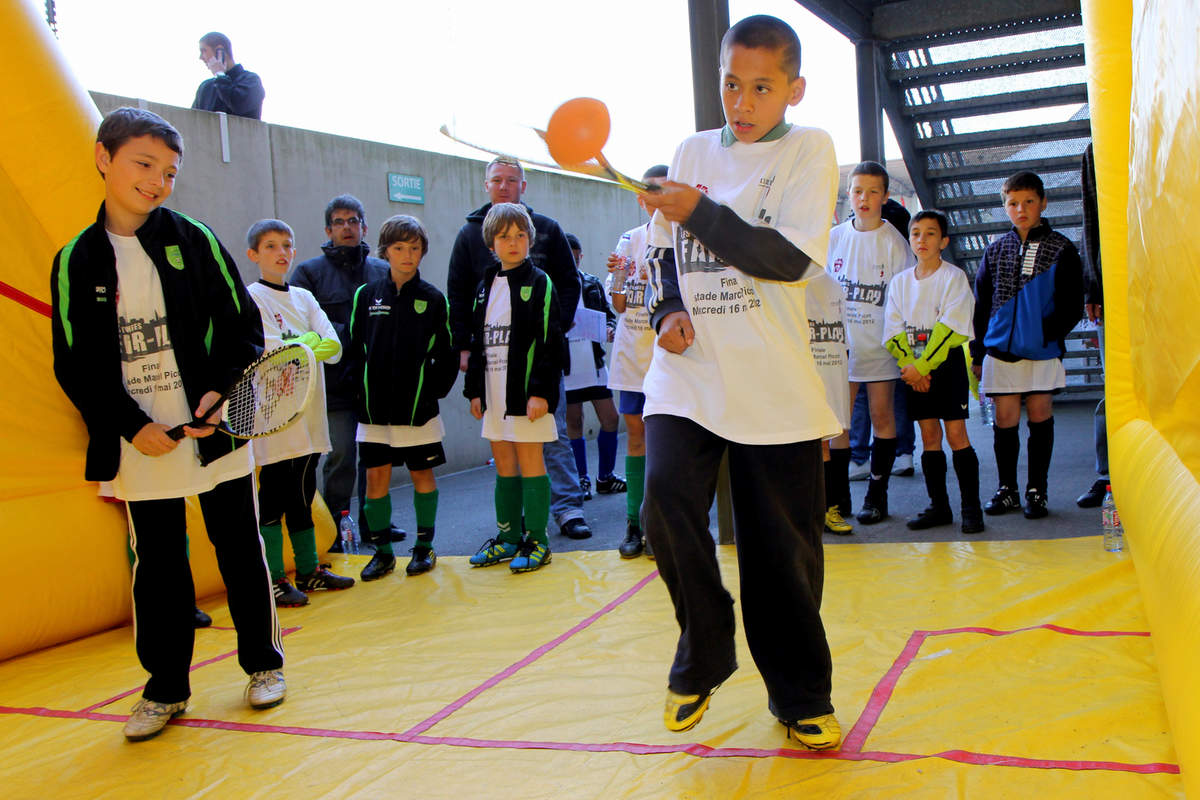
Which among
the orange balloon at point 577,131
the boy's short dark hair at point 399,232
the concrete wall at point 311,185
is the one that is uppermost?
the concrete wall at point 311,185

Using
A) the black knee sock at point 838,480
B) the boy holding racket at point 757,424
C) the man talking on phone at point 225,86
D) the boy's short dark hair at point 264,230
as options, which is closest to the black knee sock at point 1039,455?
the black knee sock at point 838,480

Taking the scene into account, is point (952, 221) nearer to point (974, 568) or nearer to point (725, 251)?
point (974, 568)

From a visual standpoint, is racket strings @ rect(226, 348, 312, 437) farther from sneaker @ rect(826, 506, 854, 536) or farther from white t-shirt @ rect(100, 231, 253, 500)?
sneaker @ rect(826, 506, 854, 536)

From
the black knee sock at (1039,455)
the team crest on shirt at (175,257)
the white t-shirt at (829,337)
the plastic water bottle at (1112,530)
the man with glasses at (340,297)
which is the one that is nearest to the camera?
the team crest on shirt at (175,257)

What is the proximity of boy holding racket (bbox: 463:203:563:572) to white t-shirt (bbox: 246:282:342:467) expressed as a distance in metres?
0.64

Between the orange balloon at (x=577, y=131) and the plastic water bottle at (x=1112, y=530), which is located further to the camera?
the plastic water bottle at (x=1112, y=530)

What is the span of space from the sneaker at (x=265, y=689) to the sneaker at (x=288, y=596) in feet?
3.62

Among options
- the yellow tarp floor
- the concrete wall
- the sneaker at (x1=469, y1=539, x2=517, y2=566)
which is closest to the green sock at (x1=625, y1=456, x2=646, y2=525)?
the sneaker at (x1=469, y1=539, x2=517, y2=566)

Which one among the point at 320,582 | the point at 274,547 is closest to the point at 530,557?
the point at 320,582

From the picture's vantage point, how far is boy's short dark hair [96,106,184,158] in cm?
246

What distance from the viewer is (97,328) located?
247cm

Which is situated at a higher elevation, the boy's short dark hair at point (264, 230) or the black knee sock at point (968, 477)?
the boy's short dark hair at point (264, 230)

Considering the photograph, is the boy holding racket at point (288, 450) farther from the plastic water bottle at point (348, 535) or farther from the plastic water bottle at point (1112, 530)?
the plastic water bottle at point (1112, 530)

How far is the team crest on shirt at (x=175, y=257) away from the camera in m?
2.57
